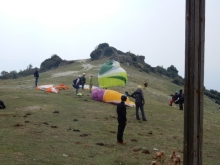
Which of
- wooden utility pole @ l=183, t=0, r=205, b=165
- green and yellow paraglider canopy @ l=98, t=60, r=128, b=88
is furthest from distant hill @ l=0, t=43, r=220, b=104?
wooden utility pole @ l=183, t=0, r=205, b=165

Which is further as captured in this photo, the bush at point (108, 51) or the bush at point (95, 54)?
the bush at point (95, 54)

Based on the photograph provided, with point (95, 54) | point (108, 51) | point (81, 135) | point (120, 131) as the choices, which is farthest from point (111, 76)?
point (95, 54)

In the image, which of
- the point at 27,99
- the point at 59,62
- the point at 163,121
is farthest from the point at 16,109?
the point at 59,62

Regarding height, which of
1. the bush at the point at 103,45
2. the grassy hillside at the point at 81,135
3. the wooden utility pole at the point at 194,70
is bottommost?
the grassy hillside at the point at 81,135

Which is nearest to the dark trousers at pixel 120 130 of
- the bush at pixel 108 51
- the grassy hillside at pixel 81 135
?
the grassy hillside at pixel 81 135

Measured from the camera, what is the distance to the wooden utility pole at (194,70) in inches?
146

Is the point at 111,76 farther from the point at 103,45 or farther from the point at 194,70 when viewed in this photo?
the point at 103,45

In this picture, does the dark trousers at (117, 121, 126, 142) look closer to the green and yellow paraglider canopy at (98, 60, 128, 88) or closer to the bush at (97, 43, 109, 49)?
the green and yellow paraglider canopy at (98, 60, 128, 88)

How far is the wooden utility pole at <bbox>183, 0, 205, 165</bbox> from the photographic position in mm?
3717

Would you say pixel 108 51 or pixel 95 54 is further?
pixel 95 54

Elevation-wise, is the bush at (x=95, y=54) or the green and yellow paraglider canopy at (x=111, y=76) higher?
the bush at (x=95, y=54)

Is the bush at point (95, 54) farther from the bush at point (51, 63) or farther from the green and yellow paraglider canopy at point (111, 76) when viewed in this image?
the green and yellow paraglider canopy at point (111, 76)

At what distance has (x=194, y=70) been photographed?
12.2 feet

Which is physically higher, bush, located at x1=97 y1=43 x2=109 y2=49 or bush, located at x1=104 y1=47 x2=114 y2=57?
bush, located at x1=97 y1=43 x2=109 y2=49
